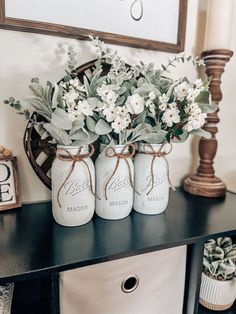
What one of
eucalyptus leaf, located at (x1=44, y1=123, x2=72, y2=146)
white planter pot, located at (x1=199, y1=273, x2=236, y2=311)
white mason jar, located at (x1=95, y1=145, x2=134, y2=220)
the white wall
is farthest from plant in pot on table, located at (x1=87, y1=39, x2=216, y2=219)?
white planter pot, located at (x1=199, y1=273, x2=236, y2=311)

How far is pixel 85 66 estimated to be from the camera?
0.90 m

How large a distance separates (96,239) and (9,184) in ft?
1.11

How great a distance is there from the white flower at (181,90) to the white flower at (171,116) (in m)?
0.04

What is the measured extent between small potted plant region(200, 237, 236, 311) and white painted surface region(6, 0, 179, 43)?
2.61ft

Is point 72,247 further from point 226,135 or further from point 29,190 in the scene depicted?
point 226,135

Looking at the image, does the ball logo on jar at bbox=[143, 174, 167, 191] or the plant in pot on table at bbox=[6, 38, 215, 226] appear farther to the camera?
the ball logo on jar at bbox=[143, 174, 167, 191]

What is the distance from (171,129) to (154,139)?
0.06 metres

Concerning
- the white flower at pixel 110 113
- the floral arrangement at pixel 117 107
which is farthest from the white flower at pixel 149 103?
the white flower at pixel 110 113

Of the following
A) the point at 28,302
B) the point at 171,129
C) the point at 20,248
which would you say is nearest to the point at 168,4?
the point at 171,129

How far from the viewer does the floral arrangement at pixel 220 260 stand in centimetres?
87

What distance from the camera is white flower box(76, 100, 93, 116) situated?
642 mm

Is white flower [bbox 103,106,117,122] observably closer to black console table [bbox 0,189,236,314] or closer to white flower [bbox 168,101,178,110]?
white flower [bbox 168,101,178,110]

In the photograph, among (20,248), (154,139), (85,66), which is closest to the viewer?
(20,248)

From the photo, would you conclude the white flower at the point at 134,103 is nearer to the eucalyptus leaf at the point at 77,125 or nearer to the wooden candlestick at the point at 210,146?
the eucalyptus leaf at the point at 77,125
